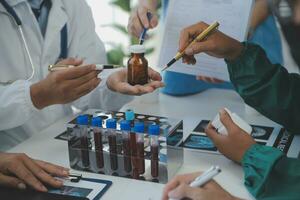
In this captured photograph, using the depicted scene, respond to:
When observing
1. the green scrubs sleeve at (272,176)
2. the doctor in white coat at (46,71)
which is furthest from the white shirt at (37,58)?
the green scrubs sleeve at (272,176)

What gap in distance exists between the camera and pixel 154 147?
1104mm

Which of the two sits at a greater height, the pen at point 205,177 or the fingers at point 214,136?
the pen at point 205,177

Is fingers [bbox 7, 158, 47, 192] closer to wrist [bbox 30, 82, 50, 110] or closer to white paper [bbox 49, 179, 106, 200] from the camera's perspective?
white paper [bbox 49, 179, 106, 200]

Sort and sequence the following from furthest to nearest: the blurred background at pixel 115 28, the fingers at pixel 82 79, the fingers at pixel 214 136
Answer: the blurred background at pixel 115 28 → the fingers at pixel 82 79 → the fingers at pixel 214 136

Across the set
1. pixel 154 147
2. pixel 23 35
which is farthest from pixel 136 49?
pixel 23 35

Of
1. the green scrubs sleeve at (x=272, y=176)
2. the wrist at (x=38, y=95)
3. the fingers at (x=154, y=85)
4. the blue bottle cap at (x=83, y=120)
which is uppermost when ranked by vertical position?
the fingers at (x=154, y=85)

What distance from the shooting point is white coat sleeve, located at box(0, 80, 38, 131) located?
1.33 metres

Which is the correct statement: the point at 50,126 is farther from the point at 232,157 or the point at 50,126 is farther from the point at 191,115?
the point at 232,157

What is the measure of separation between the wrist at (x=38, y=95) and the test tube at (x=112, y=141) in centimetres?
29

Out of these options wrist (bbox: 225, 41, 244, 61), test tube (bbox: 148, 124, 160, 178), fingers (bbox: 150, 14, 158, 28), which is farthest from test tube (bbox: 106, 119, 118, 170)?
fingers (bbox: 150, 14, 158, 28)

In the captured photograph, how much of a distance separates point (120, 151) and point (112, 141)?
3 cm

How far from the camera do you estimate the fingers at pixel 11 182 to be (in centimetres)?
109

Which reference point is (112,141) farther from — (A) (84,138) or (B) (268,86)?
(B) (268,86)

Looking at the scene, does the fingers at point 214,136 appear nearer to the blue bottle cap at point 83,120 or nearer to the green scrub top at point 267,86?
the green scrub top at point 267,86
